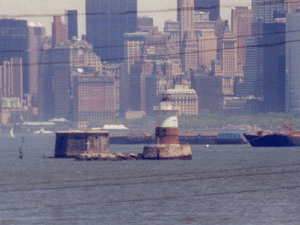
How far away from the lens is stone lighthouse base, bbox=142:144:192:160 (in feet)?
516

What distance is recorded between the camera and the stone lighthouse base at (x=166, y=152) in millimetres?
157375

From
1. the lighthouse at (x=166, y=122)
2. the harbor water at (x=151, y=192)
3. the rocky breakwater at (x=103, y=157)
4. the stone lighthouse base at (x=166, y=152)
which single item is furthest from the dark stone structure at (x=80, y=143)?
the lighthouse at (x=166, y=122)

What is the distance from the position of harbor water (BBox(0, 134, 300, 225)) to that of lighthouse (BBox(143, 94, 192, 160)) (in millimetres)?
1384

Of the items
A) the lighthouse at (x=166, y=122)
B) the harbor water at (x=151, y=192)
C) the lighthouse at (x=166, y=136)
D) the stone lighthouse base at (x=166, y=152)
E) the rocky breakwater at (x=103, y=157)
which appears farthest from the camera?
the rocky breakwater at (x=103, y=157)

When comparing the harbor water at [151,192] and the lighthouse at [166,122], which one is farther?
the lighthouse at [166,122]

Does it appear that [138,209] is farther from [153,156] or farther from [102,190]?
[153,156]

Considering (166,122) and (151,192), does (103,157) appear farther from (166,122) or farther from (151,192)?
(151,192)

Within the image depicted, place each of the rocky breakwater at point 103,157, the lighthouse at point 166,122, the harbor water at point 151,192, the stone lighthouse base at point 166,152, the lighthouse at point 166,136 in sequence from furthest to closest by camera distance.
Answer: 1. the rocky breakwater at point 103,157
2. the stone lighthouse base at point 166,152
3. the lighthouse at point 166,136
4. the lighthouse at point 166,122
5. the harbor water at point 151,192

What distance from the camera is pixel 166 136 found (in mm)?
154750

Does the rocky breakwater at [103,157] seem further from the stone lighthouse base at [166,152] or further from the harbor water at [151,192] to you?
the stone lighthouse base at [166,152]

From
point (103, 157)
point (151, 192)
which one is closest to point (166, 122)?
point (103, 157)

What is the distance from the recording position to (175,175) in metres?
139

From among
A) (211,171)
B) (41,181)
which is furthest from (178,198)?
(211,171)

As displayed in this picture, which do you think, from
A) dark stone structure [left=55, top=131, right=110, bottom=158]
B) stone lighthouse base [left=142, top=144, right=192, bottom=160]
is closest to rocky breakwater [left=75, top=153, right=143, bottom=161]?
dark stone structure [left=55, top=131, right=110, bottom=158]
